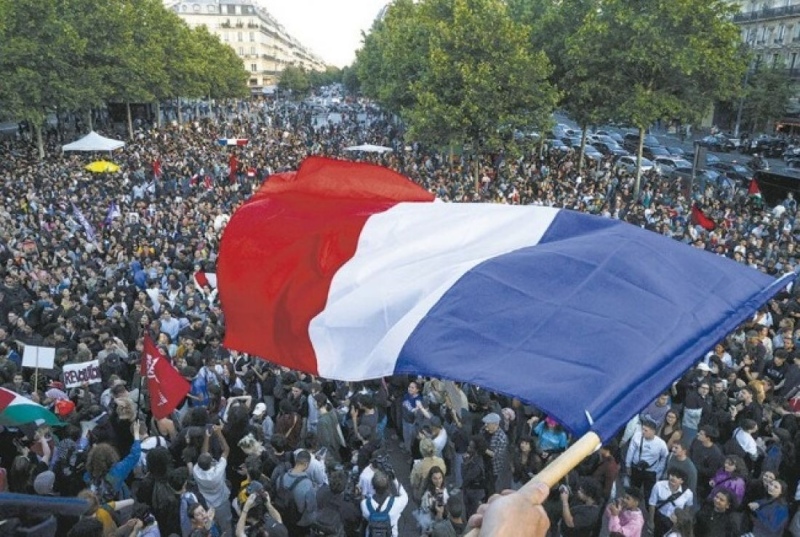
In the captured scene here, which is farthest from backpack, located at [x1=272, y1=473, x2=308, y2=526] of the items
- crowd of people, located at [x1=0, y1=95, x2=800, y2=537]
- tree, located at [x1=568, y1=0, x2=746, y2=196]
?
tree, located at [x1=568, y1=0, x2=746, y2=196]

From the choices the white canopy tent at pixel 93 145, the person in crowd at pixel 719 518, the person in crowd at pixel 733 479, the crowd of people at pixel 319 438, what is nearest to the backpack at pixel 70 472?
the crowd of people at pixel 319 438

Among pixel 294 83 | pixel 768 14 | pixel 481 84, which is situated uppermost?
Answer: pixel 768 14

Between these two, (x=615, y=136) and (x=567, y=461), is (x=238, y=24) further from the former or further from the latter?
(x=567, y=461)

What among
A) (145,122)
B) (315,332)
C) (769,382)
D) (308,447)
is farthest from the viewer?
(145,122)

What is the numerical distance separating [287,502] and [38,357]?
456 centimetres

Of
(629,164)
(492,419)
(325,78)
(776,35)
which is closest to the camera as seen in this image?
(492,419)

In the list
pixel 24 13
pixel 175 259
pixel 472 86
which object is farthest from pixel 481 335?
pixel 24 13

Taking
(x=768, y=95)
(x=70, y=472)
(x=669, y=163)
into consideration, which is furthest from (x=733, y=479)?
(x=768, y=95)

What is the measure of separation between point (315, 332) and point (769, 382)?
7.08 m

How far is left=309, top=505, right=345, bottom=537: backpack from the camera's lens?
5.64 meters

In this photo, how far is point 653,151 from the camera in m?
36.5

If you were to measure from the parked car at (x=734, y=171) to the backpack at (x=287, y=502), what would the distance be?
26727 mm

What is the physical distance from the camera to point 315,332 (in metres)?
4.27

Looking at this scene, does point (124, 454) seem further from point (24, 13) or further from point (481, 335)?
point (24, 13)
